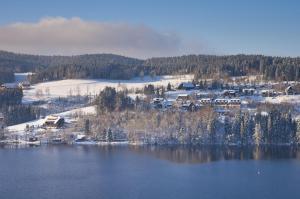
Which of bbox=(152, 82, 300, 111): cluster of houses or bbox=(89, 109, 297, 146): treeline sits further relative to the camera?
bbox=(152, 82, 300, 111): cluster of houses

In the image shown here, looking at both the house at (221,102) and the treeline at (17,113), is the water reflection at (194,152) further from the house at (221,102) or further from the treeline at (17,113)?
the house at (221,102)

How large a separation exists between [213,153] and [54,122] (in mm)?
32003

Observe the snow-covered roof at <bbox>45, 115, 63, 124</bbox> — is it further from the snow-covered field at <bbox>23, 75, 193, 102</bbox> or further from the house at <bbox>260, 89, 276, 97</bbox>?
the house at <bbox>260, 89, 276, 97</bbox>

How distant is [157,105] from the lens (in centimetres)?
10012

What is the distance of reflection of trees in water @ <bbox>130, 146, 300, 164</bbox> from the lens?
68.9 m

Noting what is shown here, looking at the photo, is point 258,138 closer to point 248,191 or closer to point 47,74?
point 248,191

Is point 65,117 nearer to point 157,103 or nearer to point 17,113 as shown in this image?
point 17,113

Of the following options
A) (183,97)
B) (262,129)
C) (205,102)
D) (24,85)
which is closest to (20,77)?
(24,85)

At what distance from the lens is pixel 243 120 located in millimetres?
82875

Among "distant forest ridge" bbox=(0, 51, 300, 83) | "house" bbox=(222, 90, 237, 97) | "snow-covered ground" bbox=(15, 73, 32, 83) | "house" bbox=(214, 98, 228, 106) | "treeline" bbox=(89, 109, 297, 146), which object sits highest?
"distant forest ridge" bbox=(0, 51, 300, 83)

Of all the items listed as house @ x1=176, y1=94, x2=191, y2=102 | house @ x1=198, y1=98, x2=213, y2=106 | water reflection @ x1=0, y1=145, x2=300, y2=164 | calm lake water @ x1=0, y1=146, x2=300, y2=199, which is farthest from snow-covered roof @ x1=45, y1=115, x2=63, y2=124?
house @ x1=198, y1=98, x2=213, y2=106

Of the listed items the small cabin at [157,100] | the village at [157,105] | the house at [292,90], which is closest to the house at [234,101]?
the village at [157,105]

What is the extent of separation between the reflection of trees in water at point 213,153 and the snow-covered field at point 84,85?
52.8 meters

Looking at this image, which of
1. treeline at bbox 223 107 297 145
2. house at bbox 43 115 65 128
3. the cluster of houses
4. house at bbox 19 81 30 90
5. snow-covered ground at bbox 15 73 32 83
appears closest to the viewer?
treeline at bbox 223 107 297 145
